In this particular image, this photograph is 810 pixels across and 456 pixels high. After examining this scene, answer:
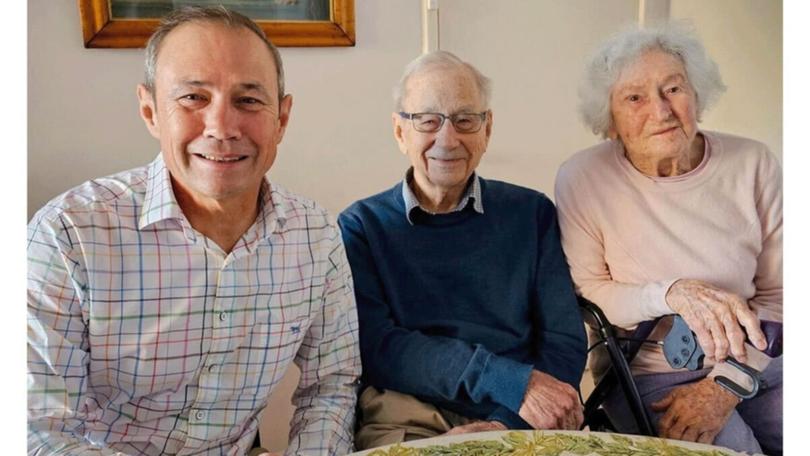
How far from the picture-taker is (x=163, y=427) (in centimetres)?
114

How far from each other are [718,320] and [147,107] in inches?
39.7

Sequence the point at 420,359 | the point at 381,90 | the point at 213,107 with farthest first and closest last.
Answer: the point at 420,359 < the point at 381,90 < the point at 213,107

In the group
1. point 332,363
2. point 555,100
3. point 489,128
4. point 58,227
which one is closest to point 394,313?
point 332,363

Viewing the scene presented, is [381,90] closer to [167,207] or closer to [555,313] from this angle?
[167,207]

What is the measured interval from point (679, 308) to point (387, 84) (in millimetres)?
648

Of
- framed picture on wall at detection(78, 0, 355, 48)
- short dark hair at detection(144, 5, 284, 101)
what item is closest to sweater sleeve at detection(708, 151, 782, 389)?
framed picture on wall at detection(78, 0, 355, 48)

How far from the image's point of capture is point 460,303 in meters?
1.34

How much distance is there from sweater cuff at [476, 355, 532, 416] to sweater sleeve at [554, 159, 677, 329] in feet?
0.66

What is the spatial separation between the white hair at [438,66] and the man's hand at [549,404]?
50cm

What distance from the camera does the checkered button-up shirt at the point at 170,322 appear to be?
40.1 inches

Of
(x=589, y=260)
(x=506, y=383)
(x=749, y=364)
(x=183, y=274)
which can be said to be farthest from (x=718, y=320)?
(x=183, y=274)

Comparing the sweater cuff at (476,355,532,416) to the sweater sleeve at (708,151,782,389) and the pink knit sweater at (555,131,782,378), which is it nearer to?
the pink knit sweater at (555,131,782,378)

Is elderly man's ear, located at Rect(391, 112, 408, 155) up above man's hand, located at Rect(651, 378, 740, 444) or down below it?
above

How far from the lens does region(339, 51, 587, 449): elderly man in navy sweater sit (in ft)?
4.27
